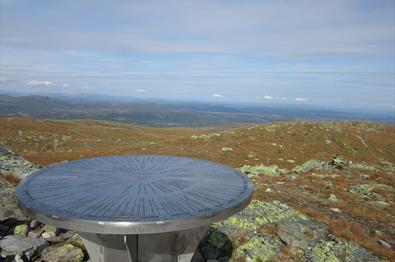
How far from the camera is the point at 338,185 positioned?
26.8 meters

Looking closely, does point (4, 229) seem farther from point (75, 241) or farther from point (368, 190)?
point (368, 190)

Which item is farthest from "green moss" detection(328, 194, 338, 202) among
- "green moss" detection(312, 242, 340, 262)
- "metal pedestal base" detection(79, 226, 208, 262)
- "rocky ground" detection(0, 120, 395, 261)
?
"metal pedestal base" detection(79, 226, 208, 262)

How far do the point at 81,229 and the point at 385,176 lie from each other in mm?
29587

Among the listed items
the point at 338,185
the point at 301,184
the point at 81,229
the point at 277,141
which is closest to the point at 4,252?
the point at 81,229

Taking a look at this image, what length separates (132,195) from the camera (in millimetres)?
9648

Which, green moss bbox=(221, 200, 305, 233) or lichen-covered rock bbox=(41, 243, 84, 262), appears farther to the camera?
green moss bbox=(221, 200, 305, 233)

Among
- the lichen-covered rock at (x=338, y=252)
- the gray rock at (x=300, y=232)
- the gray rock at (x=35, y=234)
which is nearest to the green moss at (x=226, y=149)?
the gray rock at (x=300, y=232)

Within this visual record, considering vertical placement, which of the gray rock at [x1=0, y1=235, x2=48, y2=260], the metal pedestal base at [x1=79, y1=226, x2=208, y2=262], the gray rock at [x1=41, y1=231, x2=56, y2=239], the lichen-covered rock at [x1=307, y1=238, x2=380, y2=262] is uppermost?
the metal pedestal base at [x1=79, y1=226, x2=208, y2=262]

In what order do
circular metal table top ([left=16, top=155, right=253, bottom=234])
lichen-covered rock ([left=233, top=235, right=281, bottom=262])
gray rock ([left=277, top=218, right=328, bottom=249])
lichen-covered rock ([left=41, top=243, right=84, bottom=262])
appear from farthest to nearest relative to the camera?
gray rock ([left=277, top=218, right=328, bottom=249]), lichen-covered rock ([left=233, top=235, right=281, bottom=262]), lichen-covered rock ([left=41, top=243, right=84, bottom=262]), circular metal table top ([left=16, top=155, right=253, bottom=234])

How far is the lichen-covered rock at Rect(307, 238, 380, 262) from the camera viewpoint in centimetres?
1394

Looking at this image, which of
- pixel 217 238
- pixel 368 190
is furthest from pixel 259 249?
pixel 368 190

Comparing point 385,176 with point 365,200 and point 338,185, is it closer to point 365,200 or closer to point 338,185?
point 338,185

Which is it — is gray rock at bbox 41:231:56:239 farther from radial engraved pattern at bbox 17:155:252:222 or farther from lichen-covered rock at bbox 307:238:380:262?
lichen-covered rock at bbox 307:238:380:262

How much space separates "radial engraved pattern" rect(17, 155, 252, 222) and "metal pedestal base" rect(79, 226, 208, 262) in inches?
48.1
